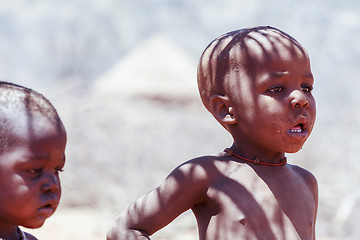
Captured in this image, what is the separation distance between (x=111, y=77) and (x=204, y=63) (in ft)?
45.8

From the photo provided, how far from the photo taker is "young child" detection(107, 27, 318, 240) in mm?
2219

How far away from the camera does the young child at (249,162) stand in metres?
2.22

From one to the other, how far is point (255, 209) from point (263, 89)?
0.46 metres

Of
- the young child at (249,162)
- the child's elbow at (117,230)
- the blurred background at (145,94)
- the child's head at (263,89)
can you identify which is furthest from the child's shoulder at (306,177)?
the blurred background at (145,94)

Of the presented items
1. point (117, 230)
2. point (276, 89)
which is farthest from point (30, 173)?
point (276, 89)

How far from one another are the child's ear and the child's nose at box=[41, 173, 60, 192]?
2.52 feet

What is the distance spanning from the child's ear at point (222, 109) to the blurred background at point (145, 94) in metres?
3.99

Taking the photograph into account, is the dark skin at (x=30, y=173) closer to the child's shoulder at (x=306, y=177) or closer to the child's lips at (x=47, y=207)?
the child's lips at (x=47, y=207)

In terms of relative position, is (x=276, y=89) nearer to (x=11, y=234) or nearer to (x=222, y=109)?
(x=222, y=109)

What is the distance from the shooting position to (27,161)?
182cm

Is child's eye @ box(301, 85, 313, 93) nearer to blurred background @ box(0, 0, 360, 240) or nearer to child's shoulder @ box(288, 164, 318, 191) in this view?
child's shoulder @ box(288, 164, 318, 191)

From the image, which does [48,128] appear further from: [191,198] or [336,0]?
[336,0]

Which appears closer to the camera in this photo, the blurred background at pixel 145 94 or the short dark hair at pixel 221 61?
the short dark hair at pixel 221 61

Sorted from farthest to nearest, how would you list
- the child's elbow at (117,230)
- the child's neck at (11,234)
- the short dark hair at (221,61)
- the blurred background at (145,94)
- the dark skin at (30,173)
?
the blurred background at (145,94) → the short dark hair at (221,61) → the child's elbow at (117,230) → the child's neck at (11,234) → the dark skin at (30,173)
